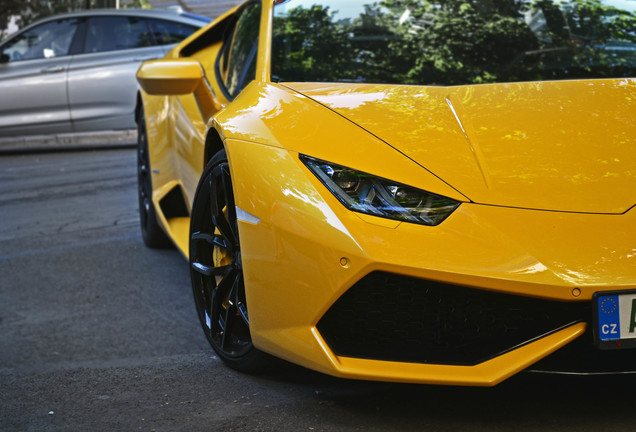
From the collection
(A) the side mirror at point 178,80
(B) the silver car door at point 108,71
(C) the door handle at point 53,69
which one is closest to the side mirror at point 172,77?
(A) the side mirror at point 178,80

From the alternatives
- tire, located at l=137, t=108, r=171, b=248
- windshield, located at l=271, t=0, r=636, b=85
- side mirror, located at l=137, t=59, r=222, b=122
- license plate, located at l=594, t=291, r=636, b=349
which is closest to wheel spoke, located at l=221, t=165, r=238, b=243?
windshield, located at l=271, t=0, r=636, b=85

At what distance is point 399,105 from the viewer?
9.55ft

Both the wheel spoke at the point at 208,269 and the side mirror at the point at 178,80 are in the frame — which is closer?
the wheel spoke at the point at 208,269

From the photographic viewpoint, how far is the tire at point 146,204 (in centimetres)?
523

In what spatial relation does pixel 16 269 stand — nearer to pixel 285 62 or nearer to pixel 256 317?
pixel 285 62

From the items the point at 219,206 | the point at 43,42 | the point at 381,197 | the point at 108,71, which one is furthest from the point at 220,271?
the point at 43,42

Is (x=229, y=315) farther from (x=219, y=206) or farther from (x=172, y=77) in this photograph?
(x=172, y=77)

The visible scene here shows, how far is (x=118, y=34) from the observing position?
10.1m

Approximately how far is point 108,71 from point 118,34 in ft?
1.55

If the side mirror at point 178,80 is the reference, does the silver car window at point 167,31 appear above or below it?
below

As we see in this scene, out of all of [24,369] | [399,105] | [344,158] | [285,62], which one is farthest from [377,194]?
[24,369]

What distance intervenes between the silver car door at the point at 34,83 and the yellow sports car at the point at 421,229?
22.5 feet

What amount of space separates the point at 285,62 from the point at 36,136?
23.4 feet

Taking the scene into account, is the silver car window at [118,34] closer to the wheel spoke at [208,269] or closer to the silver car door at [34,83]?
the silver car door at [34,83]
